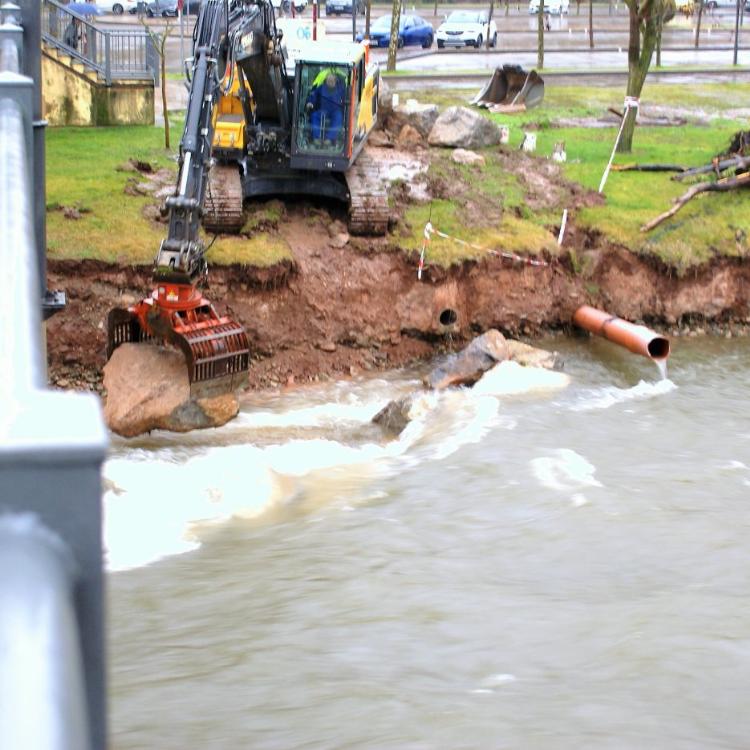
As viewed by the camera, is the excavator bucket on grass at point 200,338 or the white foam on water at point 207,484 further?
the excavator bucket on grass at point 200,338

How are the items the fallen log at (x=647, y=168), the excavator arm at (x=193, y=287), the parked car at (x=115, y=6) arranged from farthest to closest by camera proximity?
the parked car at (x=115, y=6) → the fallen log at (x=647, y=168) → the excavator arm at (x=193, y=287)

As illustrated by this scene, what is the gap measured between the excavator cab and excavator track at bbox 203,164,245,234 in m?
1.02

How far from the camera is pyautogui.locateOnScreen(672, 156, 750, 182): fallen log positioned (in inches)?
771

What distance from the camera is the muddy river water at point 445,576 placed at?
17.5 ft

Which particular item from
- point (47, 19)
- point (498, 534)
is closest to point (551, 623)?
point (498, 534)

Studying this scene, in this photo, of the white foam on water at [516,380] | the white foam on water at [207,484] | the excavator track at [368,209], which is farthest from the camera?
the excavator track at [368,209]

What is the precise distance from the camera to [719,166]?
19.8m

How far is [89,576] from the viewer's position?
157cm

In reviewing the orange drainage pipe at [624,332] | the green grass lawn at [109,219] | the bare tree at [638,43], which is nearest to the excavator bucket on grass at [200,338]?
the green grass lawn at [109,219]

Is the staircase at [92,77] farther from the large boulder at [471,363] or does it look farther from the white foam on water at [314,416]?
the large boulder at [471,363]

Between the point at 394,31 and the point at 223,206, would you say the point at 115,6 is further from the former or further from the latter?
the point at 223,206

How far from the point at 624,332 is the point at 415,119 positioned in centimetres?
777

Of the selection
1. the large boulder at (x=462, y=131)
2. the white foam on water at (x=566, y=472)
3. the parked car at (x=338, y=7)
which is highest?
the parked car at (x=338, y=7)

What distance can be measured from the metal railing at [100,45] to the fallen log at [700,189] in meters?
10.3
